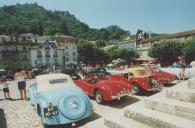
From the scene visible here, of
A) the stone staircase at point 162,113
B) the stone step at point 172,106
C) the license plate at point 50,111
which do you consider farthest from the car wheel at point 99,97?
the stone step at point 172,106

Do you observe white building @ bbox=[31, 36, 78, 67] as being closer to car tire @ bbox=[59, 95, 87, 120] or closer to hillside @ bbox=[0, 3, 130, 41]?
hillside @ bbox=[0, 3, 130, 41]

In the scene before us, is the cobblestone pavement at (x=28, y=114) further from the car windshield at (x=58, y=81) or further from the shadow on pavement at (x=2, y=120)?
the car windshield at (x=58, y=81)

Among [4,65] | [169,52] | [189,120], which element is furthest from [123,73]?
[4,65]

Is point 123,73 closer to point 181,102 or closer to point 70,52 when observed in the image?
point 181,102

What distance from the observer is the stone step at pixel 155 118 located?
397 cm

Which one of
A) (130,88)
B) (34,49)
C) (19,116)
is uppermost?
(34,49)

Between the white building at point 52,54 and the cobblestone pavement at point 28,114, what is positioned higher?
the white building at point 52,54

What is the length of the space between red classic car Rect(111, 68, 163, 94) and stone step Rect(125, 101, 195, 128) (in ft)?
21.6

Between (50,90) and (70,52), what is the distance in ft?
218

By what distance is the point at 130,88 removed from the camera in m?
10.3

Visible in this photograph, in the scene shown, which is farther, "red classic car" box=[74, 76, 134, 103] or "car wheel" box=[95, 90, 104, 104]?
"car wheel" box=[95, 90, 104, 104]

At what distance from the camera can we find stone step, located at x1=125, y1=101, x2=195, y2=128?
156 inches

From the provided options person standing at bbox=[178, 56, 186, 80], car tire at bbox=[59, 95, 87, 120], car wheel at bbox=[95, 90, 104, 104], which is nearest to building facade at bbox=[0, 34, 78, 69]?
person standing at bbox=[178, 56, 186, 80]

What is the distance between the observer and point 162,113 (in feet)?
15.1
